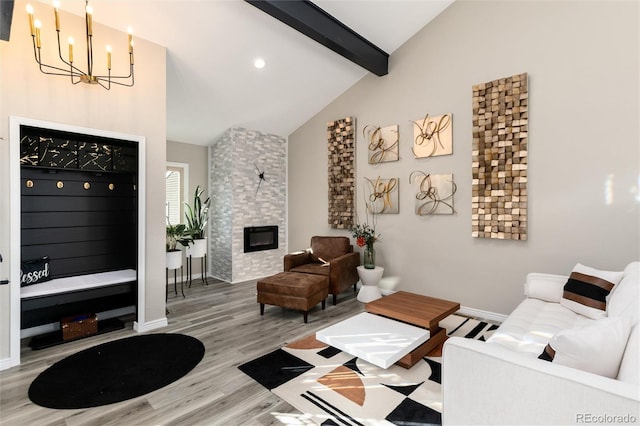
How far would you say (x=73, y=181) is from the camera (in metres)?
3.30

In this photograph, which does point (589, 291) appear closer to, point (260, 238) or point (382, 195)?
point (382, 195)

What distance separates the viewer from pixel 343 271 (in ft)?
14.1

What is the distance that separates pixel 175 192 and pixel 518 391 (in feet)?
18.1

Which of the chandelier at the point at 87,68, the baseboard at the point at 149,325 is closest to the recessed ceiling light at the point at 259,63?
the chandelier at the point at 87,68

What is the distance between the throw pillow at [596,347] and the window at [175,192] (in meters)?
5.47

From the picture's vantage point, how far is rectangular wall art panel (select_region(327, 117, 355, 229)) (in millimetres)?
5051

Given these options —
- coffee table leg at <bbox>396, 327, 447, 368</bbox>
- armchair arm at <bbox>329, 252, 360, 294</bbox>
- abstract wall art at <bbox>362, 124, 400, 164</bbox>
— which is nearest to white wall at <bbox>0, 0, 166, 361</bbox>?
armchair arm at <bbox>329, 252, 360, 294</bbox>

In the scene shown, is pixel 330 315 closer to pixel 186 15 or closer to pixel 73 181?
pixel 73 181

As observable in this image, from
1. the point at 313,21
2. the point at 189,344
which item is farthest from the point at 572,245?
the point at 189,344

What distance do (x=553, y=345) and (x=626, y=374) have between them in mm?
240

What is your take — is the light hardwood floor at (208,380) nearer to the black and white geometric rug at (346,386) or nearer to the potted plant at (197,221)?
the black and white geometric rug at (346,386)

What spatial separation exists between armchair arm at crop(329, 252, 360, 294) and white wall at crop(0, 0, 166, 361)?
204 centimetres

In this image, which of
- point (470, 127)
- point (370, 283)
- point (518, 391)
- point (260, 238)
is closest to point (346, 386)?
point (518, 391)

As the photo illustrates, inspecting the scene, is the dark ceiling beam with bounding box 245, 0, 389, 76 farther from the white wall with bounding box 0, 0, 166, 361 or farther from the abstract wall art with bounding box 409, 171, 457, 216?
the abstract wall art with bounding box 409, 171, 457, 216
